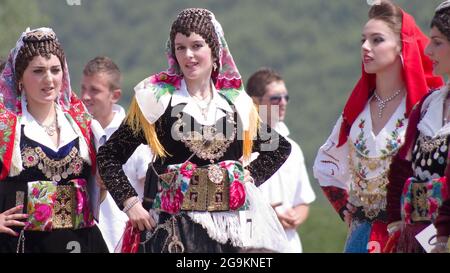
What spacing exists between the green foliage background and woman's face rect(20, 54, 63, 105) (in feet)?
79.4

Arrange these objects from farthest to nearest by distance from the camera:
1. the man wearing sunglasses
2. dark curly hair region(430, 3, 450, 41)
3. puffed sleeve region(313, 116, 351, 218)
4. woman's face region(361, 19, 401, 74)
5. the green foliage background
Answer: the green foliage background < the man wearing sunglasses < puffed sleeve region(313, 116, 351, 218) < woman's face region(361, 19, 401, 74) < dark curly hair region(430, 3, 450, 41)

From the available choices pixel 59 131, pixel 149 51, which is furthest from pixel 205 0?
pixel 59 131

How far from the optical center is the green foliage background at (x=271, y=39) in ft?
115

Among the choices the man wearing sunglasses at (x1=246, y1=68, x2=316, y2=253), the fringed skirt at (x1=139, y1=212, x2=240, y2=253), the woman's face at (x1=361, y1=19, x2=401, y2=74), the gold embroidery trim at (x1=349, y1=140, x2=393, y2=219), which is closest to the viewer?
the fringed skirt at (x1=139, y1=212, x2=240, y2=253)

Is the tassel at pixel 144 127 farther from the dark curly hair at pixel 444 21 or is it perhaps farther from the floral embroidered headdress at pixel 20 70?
the dark curly hair at pixel 444 21

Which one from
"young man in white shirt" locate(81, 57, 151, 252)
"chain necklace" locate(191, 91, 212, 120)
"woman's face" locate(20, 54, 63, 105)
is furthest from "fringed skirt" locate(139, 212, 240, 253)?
"young man in white shirt" locate(81, 57, 151, 252)

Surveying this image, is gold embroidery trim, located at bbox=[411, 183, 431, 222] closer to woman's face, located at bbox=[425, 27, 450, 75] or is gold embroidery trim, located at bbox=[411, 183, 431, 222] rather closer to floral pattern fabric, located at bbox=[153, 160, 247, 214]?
woman's face, located at bbox=[425, 27, 450, 75]

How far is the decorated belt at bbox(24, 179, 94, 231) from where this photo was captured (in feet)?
26.2

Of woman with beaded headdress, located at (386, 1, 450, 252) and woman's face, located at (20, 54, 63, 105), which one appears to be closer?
woman with beaded headdress, located at (386, 1, 450, 252)

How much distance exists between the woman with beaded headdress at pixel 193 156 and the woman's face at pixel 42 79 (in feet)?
1.75

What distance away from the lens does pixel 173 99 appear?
7.83 m

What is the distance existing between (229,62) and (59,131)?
41.4 inches

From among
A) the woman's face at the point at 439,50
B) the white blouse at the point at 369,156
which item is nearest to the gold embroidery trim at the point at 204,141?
the white blouse at the point at 369,156

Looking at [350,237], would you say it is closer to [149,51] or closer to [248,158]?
[248,158]
